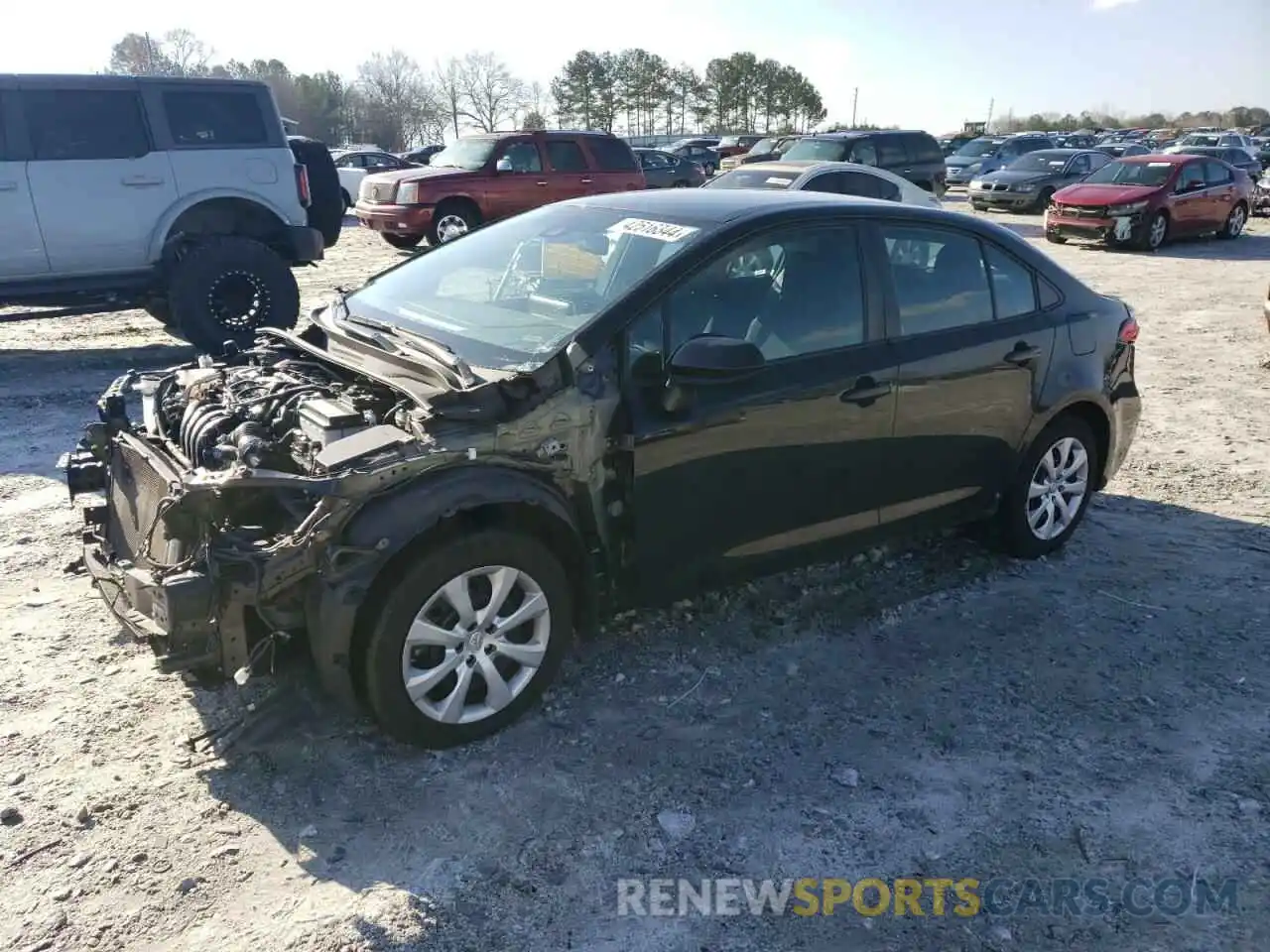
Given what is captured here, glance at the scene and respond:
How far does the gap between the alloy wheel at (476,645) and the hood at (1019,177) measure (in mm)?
21358

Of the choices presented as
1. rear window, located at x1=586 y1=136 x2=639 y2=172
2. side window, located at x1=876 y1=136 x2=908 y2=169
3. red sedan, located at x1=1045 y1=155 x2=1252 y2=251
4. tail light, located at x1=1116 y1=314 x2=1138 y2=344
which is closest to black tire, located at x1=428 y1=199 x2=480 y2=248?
rear window, located at x1=586 y1=136 x2=639 y2=172

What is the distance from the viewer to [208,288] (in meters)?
8.43

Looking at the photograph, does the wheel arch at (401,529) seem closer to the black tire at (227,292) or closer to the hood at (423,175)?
the black tire at (227,292)

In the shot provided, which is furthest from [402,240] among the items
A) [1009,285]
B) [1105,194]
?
[1009,285]

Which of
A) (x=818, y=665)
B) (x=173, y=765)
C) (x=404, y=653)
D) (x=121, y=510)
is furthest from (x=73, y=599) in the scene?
(x=818, y=665)

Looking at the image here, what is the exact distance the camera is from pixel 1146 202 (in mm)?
16984

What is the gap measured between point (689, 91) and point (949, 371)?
247ft

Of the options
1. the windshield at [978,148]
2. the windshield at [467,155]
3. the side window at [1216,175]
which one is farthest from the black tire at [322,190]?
the windshield at [978,148]

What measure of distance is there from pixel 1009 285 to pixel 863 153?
41.2 feet

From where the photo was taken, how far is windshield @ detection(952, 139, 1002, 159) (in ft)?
104

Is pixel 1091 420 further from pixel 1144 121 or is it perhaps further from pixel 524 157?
pixel 1144 121

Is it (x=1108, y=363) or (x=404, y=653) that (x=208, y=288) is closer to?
(x=404, y=653)

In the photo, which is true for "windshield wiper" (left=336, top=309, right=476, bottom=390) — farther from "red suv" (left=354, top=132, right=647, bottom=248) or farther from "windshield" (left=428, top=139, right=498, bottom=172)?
"windshield" (left=428, top=139, right=498, bottom=172)

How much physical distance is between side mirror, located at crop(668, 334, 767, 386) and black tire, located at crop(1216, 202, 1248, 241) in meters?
19.1
